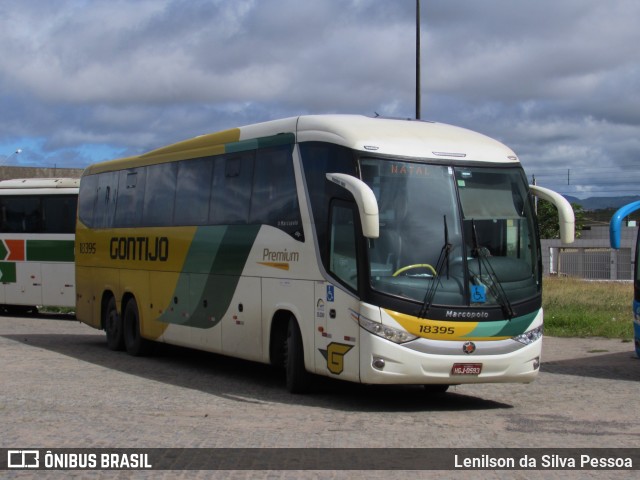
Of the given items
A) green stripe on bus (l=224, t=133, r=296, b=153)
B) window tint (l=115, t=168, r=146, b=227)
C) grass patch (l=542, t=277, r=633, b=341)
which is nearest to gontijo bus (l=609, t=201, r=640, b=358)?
green stripe on bus (l=224, t=133, r=296, b=153)

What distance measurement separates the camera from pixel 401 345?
39.1ft

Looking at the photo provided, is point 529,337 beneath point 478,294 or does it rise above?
beneath

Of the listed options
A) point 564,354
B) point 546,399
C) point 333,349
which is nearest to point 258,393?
point 333,349

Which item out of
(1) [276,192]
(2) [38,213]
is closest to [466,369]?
(1) [276,192]

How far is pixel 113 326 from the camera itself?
20.0 meters

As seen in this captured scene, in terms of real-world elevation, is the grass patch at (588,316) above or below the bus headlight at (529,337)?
below

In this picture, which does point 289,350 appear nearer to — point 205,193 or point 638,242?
point 205,193

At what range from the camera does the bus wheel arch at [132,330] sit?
62.0ft

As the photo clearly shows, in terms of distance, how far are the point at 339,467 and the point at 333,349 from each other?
3.91 meters

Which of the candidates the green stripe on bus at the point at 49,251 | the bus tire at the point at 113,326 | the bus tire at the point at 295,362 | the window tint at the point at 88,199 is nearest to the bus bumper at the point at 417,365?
the bus tire at the point at 295,362

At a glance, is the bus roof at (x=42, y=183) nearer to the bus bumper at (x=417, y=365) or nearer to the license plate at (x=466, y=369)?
the bus bumper at (x=417, y=365)

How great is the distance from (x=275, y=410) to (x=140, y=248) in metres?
7.15

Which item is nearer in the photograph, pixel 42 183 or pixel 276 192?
pixel 276 192

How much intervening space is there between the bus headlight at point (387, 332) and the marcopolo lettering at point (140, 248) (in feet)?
20.9
